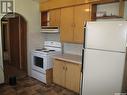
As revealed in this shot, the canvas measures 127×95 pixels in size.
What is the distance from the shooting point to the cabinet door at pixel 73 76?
3.13 m

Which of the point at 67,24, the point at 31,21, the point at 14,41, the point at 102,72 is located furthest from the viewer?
the point at 14,41

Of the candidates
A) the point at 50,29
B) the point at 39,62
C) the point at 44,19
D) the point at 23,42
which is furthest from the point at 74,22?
the point at 23,42

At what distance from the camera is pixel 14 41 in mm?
4621

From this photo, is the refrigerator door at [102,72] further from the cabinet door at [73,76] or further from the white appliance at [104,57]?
the cabinet door at [73,76]

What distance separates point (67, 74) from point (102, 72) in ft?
3.79

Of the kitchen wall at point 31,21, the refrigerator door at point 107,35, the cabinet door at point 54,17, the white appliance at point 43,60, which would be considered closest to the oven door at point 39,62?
the white appliance at point 43,60

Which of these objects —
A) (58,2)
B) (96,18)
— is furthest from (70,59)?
(58,2)

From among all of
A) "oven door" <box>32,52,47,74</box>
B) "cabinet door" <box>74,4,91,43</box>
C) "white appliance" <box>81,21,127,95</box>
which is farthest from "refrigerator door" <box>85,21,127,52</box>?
"oven door" <box>32,52,47,74</box>

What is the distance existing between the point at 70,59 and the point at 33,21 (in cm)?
192

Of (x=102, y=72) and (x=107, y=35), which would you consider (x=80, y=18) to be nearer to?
(x=107, y=35)

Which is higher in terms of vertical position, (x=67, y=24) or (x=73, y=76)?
(x=67, y=24)

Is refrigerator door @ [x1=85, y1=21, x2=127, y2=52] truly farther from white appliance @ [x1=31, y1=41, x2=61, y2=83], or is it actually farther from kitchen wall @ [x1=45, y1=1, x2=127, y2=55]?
white appliance @ [x1=31, y1=41, x2=61, y2=83]

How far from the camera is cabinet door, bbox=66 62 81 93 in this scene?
3133 millimetres

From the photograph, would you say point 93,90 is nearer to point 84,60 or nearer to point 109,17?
point 84,60
